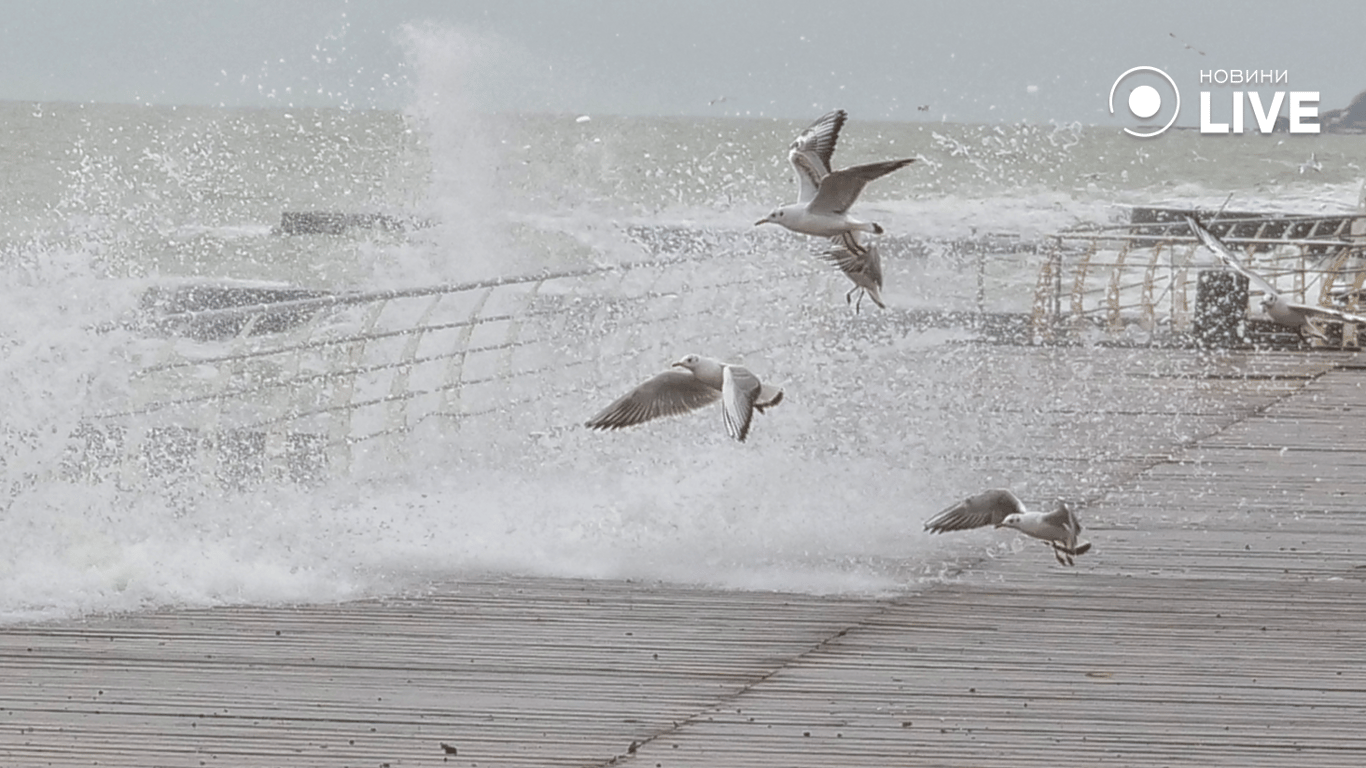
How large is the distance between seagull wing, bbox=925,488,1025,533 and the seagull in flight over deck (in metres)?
0.61

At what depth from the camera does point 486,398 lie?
11531 mm

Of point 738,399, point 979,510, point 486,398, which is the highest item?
point 486,398

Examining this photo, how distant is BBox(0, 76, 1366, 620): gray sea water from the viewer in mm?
4641

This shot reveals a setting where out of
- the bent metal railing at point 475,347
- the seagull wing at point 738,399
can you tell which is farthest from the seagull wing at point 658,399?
the bent metal railing at point 475,347

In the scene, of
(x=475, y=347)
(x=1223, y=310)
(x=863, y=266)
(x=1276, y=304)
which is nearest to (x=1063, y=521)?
(x=863, y=266)

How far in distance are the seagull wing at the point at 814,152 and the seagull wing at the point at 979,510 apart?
0.71 meters

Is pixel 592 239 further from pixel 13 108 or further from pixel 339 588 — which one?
pixel 13 108

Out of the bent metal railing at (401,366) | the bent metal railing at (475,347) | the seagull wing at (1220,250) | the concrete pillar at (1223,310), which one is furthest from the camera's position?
the concrete pillar at (1223,310)

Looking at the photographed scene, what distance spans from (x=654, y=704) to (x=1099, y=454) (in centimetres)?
384

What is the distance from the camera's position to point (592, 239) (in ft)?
90.4

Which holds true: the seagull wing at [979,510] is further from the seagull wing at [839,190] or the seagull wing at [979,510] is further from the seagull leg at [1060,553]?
the seagull wing at [839,190]

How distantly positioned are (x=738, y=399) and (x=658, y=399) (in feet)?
2.51

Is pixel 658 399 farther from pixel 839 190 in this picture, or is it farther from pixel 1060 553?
pixel 1060 553

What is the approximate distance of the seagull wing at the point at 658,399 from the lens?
12.7 ft
